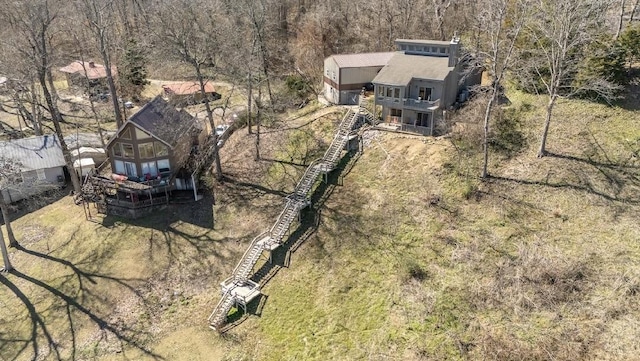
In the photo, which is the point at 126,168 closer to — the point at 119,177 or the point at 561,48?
the point at 119,177

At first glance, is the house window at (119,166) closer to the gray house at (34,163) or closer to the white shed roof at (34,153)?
the gray house at (34,163)

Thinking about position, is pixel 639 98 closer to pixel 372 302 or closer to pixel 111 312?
pixel 372 302

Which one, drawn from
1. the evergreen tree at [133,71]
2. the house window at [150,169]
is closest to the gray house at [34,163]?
the house window at [150,169]

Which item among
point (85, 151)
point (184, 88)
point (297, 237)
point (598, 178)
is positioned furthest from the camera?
point (184, 88)

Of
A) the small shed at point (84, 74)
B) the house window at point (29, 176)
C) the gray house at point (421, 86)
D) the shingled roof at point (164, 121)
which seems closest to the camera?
the shingled roof at point (164, 121)

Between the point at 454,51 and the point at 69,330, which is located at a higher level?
the point at 454,51

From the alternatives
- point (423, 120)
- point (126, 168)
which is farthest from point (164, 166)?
point (423, 120)
